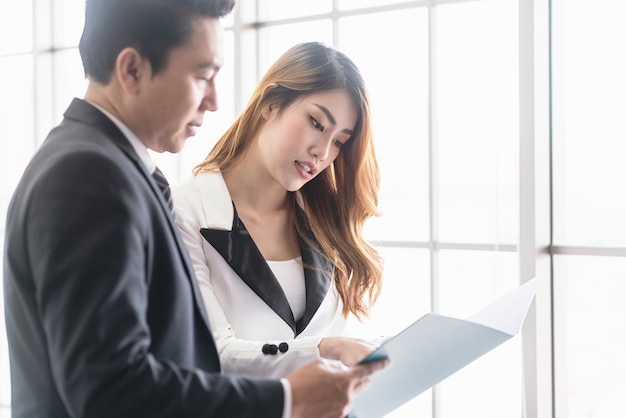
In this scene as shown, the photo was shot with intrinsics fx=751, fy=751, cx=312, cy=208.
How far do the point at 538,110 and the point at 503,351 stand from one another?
0.79 m

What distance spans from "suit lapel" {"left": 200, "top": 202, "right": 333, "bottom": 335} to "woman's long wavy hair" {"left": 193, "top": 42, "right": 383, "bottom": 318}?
156 millimetres

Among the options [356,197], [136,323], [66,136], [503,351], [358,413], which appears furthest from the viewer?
[503,351]

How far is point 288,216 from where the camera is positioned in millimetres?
2053

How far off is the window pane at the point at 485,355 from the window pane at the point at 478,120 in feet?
Result: 0.28

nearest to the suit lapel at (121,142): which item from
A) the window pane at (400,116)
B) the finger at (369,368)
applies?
the finger at (369,368)

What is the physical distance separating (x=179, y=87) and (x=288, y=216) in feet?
3.24

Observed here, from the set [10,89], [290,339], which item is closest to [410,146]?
[290,339]

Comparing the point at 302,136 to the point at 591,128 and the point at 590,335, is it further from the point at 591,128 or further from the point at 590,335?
the point at 590,335

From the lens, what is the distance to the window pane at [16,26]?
4156 mm

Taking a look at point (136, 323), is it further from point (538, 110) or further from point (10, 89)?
point (10, 89)

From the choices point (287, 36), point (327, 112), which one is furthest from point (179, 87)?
point (287, 36)

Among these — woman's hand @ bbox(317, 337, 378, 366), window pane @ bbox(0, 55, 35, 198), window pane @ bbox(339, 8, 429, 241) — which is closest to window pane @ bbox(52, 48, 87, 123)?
window pane @ bbox(0, 55, 35, 198)

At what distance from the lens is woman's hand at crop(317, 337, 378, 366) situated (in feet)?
5.10

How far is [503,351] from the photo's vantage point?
2424 mm
